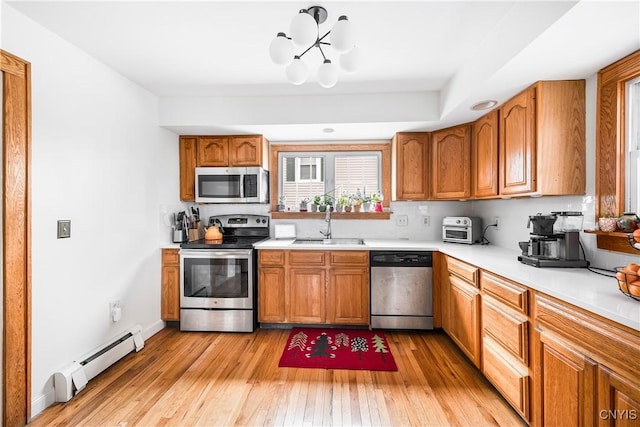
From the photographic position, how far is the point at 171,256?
3.14 metres

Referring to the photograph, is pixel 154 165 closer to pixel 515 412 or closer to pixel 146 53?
pixel 146 53

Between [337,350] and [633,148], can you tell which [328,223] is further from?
[633,148]

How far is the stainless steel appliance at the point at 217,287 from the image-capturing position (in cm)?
303

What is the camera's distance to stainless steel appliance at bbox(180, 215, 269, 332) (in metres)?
3.03

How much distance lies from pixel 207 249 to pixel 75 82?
169 centimetres

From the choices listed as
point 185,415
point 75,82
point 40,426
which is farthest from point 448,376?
point 75,82

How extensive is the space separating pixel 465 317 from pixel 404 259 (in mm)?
756

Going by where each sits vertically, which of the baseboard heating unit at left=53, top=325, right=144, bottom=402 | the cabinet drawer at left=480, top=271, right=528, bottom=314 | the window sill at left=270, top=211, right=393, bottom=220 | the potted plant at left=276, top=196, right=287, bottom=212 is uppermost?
the potted plant at left=276, top=196, right=287, bottom=212

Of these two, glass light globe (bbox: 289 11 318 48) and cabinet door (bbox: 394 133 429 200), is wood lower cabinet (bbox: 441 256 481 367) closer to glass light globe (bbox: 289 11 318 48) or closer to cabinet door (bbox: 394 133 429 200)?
cabinet door (bbox: 394 133 429 200)

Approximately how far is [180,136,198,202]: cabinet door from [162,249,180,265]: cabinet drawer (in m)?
0.63

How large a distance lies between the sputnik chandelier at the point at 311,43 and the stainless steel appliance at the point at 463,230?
2.16 m

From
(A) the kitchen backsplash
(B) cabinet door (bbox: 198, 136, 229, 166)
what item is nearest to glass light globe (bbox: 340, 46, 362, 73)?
(B) cabinet door (bbox: 198, 136, 229, 166)

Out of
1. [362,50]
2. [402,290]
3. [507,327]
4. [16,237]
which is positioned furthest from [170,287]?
[507,327]

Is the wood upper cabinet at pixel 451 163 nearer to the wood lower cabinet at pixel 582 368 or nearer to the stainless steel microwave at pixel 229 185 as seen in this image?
the wood lower cabinet at pixel 582 368
